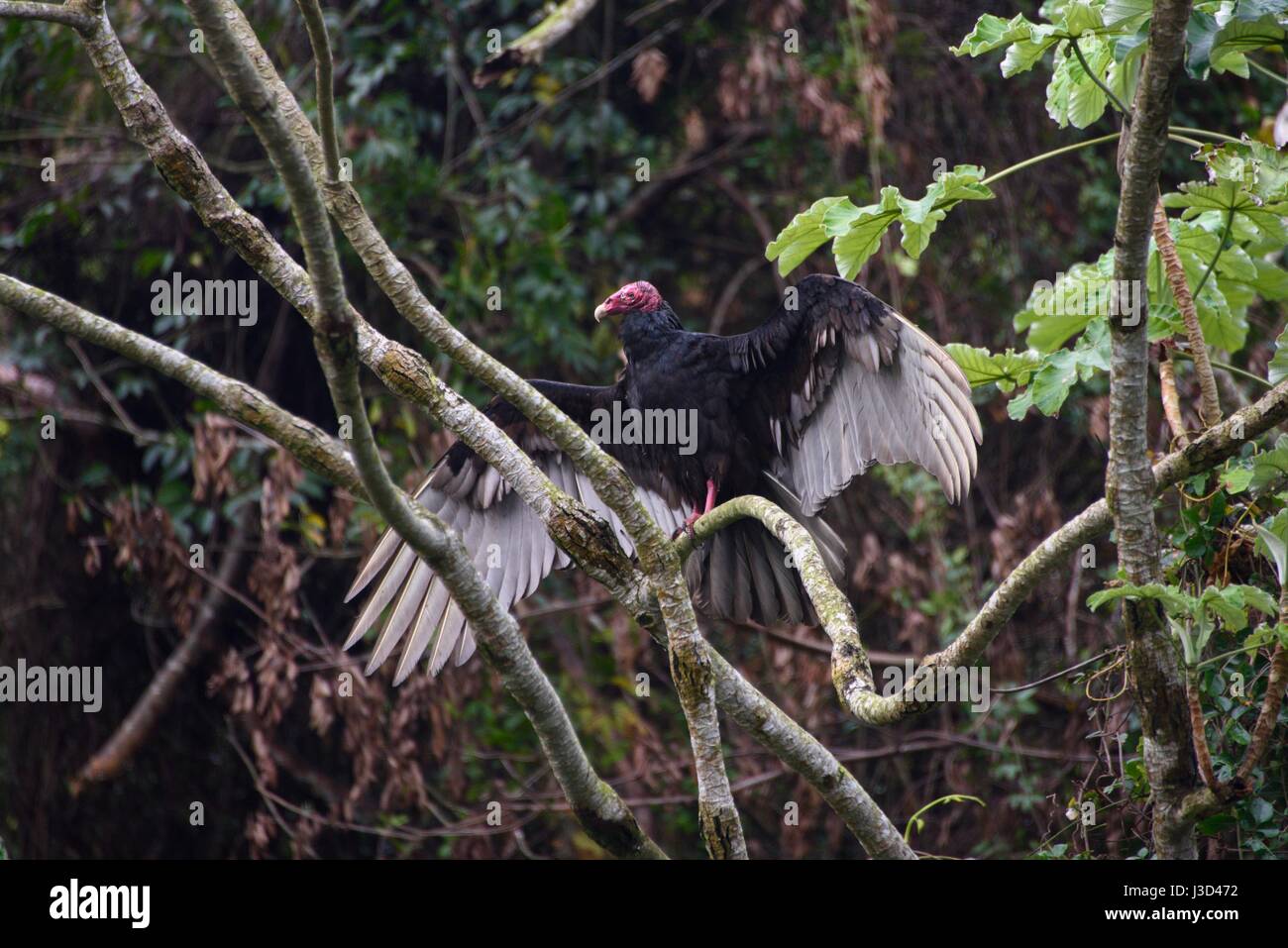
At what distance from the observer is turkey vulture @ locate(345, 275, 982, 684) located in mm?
3398

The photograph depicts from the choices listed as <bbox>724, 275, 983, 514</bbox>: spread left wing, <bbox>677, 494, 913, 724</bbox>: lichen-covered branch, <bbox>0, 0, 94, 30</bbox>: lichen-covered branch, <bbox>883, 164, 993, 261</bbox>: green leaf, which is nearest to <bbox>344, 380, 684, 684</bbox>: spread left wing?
<bbox>724, 275, 983, 514</bbox>: spread left wing

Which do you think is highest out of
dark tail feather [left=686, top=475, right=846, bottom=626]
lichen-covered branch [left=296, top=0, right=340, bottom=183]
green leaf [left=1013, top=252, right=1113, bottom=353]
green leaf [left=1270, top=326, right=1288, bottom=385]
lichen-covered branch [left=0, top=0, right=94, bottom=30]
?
lichen-covered branch [left=0, top=0, right=94, bottom=30]

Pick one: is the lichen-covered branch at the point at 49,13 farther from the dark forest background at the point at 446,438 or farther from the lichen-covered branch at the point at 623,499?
the dark forest background at the point at 446,438

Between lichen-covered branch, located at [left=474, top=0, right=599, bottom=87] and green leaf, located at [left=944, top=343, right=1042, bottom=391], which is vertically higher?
lichen-covered branch, located at [left=474, top=0, right=599, bottom=87]

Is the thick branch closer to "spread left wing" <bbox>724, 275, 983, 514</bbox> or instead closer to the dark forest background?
"spread left wing" <bbox>724, 275, 983, 514</bbox>

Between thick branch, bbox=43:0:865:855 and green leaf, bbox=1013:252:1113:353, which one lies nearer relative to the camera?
thick branch, bbox=43:0:865:855

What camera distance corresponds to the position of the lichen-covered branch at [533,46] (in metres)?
4.83

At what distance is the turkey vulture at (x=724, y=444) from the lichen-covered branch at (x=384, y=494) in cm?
106

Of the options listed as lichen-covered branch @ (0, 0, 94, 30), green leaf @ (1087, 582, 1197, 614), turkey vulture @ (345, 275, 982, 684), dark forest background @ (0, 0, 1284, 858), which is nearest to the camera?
green leaf @ (1087, 582, 1197, 614)

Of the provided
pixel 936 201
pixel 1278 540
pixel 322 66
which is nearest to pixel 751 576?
pixel 936 201

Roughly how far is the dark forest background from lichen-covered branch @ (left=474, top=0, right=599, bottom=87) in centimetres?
51

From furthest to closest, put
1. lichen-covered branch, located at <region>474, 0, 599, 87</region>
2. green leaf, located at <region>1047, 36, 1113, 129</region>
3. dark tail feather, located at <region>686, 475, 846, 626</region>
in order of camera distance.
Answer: lichen-covered branch, located at <region>474, 0, 599, 87</region> < dark tail feather, located at <region>686, 475, 846, 626</region> < green leaf, located at <region>1047, 36, 1113, 129</region>

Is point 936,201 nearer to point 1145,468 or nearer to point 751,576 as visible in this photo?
point 1145,468

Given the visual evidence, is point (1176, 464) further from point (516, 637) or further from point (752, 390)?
point (752, 390)
